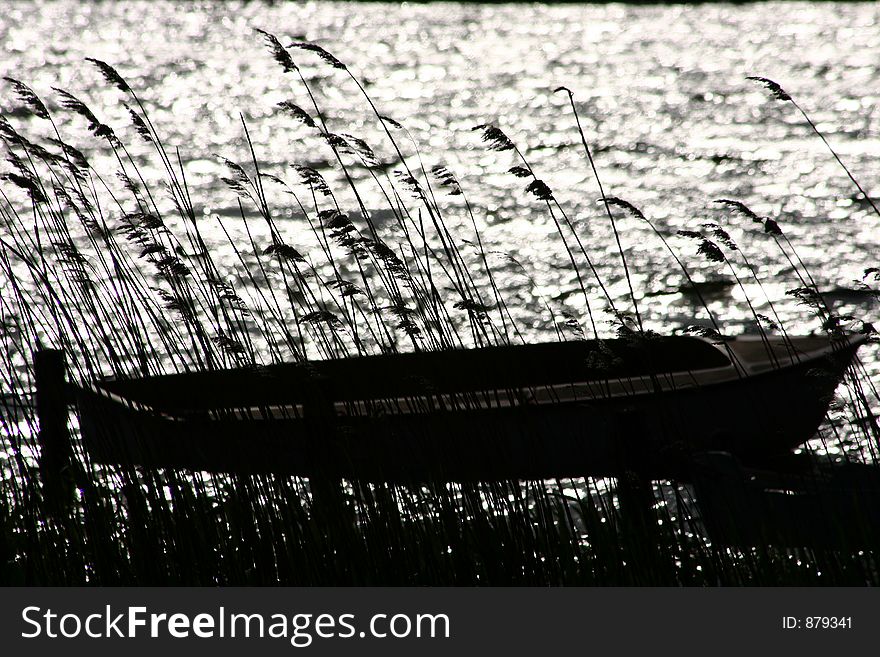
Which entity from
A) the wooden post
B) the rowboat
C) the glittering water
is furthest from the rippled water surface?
the wooden post

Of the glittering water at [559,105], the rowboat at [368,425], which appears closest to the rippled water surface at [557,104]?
the glittering water at [559,105]

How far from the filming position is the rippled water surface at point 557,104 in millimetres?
13750

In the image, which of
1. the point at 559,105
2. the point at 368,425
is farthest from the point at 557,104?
the point at 368,425

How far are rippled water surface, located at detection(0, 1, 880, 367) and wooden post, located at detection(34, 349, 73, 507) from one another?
2.51 metres

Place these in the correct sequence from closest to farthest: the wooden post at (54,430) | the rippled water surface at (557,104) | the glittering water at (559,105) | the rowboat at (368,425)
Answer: the rowboat at (368,425), the wooden post at (54,430), the glittering water at (559,105), the rippled water surface at (557,104)

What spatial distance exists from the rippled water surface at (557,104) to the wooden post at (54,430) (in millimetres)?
2514

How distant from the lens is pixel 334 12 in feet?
165

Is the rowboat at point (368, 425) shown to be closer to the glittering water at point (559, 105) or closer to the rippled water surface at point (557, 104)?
the glittering water at point (559, 105)

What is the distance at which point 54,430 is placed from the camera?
12.7ft

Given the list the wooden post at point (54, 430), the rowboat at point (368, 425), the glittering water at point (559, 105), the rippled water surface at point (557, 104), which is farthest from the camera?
the rippled water surface at point (557, 104)

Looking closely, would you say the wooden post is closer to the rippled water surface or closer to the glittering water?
the glittering water

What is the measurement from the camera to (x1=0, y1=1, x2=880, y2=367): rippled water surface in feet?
45.1

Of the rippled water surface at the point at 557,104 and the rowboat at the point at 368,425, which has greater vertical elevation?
the rippled water surface at the point at 557,104

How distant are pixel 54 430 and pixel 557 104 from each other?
2557cm
